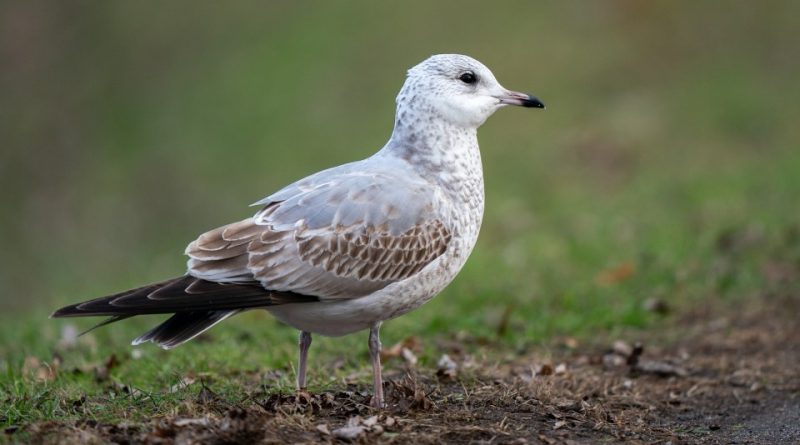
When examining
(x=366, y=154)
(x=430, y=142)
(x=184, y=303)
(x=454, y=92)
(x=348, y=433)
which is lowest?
(x=348, y=433)

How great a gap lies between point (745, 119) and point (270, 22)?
9.32 m

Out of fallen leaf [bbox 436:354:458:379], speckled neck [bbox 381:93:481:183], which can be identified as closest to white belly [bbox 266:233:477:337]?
speckled neck [bbox 381:93:481:183]

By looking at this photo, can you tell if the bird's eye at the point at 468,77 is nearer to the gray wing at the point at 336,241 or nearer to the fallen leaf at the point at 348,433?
the gray wing at the point at 336,241

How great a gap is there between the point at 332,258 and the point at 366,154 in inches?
362

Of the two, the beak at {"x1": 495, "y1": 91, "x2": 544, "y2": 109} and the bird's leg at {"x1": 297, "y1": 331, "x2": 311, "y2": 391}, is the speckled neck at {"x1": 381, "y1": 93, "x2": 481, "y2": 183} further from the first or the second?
the bird's leg at {"x1": 297, "y1": 331, "x2": 311, "y2": 391}

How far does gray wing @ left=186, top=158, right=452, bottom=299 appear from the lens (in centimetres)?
514

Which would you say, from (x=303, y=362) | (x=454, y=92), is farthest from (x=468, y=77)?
(x=303, y=362)

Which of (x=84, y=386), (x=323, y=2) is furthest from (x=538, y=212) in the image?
(x=323, y=2)

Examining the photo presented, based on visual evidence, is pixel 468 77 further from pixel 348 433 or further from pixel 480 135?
pixel 480 135

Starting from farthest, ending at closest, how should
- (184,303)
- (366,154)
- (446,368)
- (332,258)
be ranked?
(366,154) → (446,368) → (332,258) → (184,303)

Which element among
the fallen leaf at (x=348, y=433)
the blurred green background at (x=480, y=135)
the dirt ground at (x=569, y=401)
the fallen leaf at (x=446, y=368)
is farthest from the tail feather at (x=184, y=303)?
the blurred green background at (x=480, y=135)

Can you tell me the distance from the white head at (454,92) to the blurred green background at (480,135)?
2364mm

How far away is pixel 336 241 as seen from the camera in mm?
5207

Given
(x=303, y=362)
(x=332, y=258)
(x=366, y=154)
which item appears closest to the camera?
(x=332, y=258)
